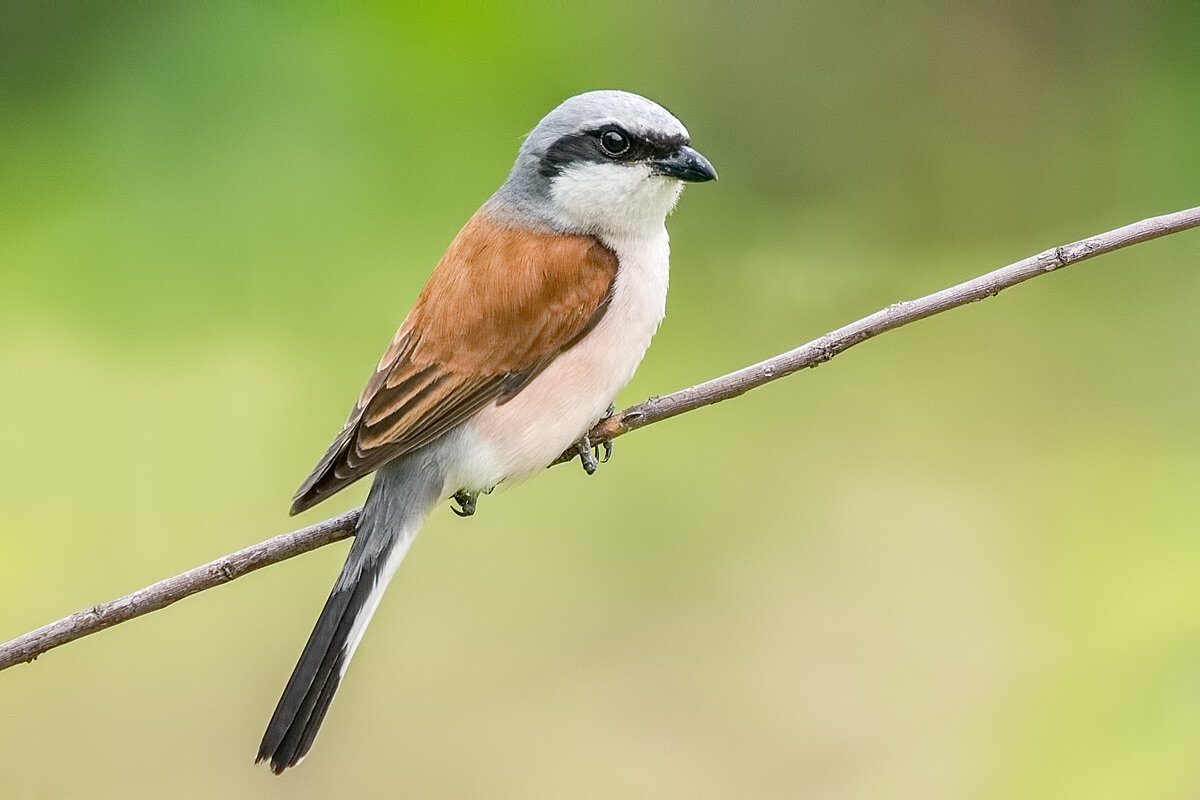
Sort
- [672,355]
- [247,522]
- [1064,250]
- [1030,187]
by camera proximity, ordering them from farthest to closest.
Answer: [1030,187] < [672,355] < [247,522] < [1064,250]

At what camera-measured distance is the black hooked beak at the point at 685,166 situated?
2.48 m

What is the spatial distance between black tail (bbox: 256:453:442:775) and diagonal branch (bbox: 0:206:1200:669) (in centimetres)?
6

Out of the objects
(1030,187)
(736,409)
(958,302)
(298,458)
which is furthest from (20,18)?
(1030,187)

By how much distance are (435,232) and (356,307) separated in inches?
11.8

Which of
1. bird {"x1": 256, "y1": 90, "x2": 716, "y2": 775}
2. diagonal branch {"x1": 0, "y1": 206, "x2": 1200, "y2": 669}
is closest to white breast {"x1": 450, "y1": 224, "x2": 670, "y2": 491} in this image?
bird {"x1": 256, "y1": 90, "x2": 716, "y2": 775}

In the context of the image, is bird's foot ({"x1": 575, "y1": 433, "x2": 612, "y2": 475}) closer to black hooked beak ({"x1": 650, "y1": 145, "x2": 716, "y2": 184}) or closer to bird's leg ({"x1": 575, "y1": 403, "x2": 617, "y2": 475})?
bird's leg ({"x1": 575, "y1": 403, "x2": 617, "y2": 475})

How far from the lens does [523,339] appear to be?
2.50 m

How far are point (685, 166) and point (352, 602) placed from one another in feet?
3.38

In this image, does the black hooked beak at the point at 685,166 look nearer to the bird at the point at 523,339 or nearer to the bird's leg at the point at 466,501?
the bird at the point at 523,339

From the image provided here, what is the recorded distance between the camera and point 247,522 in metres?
3.38

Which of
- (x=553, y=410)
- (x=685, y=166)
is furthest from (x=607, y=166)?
(x=553, y=410)

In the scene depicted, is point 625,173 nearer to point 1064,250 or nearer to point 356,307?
point 1064,250

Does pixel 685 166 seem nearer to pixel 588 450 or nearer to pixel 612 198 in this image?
pixel 612 198

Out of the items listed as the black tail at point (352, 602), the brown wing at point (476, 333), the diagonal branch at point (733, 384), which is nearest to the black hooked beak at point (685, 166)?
the brown wing at point (476, 333)
